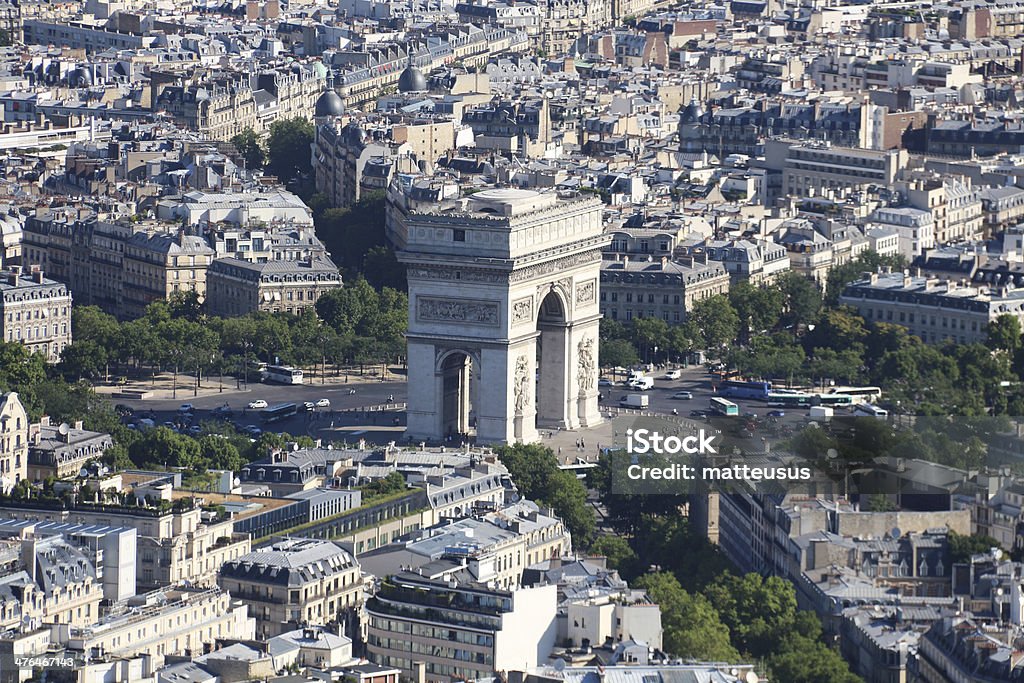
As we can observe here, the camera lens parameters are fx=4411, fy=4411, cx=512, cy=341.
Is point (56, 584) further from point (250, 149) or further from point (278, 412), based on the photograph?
point (250, 149)

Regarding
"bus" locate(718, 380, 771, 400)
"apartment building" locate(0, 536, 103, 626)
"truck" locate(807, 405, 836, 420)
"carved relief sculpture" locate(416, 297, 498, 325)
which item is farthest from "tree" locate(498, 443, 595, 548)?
"apartment building" locate(0, 536, 103, 626)

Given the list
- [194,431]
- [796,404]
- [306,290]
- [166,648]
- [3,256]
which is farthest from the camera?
[3,256]

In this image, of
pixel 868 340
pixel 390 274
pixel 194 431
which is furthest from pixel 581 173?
pixel 194 431

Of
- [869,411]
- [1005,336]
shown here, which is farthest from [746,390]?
[1005,336]

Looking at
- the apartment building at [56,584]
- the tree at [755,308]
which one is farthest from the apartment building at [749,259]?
the apartment building at [56,584]

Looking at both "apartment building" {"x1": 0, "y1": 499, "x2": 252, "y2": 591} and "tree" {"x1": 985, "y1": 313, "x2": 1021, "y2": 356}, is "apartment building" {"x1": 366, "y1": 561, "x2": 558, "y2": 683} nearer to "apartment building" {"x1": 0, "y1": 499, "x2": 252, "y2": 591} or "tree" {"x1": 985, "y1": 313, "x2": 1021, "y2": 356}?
"apartment building" {"x1": 0, "y1": 499, "x2": 252, "y2": 591}

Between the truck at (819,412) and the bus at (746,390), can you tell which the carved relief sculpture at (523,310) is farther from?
the bus at (746,390)

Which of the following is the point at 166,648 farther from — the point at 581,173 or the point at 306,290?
the point at 581,173
